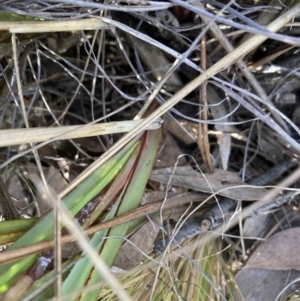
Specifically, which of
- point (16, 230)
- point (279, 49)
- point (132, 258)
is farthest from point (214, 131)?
point (16, 230)

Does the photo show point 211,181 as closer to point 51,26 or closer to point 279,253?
point 279,253

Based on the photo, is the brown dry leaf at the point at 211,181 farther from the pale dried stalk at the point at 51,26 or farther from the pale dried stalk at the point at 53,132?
the pale dried stalk at the point at 51,26

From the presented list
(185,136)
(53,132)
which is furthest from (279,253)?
(53,132)

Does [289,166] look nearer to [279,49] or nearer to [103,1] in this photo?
[279,49]

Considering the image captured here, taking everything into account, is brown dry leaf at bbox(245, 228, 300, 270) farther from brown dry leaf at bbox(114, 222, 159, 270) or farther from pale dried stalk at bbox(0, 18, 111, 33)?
pale dried stalk at bbox(0, 18, 111, 33)

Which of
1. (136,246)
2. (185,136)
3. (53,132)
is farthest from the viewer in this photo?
(185,136)

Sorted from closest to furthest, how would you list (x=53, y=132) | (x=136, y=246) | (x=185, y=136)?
(x=53, y=132) → (x=136, y=246) → (x=185, y=136)

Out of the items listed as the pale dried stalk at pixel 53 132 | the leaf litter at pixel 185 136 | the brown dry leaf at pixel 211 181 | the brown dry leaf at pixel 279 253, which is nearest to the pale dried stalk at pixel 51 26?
the leaf litter at pixel 185 136
